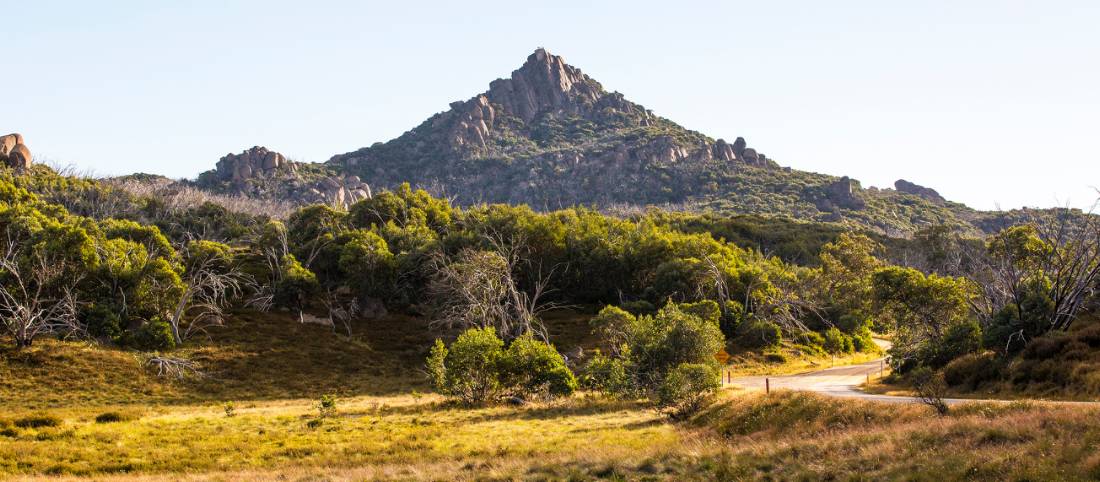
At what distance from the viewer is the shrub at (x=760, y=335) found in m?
60.9

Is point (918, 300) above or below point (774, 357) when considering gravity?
above

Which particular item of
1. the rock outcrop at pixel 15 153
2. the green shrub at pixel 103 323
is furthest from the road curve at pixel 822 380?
the rock outcrop at pixel 15 153

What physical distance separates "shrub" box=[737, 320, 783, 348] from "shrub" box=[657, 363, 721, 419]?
2874cm

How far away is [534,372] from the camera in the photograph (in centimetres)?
4266

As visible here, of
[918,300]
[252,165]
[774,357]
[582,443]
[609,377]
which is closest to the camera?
[582,443]

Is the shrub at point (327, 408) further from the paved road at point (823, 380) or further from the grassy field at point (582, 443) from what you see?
the paved road at point (823, 380)

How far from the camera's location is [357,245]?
221 feet

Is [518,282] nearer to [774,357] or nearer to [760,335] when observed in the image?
[760,335]

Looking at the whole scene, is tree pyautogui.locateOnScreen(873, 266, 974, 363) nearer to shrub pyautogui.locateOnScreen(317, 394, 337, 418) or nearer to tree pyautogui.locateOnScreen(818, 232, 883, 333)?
tree pyautogui.locateOnScreen(818, 232, 883, 333)

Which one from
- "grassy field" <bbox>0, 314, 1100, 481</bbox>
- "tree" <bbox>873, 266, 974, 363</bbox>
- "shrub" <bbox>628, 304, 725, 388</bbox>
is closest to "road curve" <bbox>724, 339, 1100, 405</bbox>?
"shrub" <bbox>628, 304, 725, 388</bbox>

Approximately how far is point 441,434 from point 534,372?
40.5 ft

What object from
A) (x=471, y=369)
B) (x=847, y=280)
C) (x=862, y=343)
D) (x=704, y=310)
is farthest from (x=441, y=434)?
(x=847, y=280)

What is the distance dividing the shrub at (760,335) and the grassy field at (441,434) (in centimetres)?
2368

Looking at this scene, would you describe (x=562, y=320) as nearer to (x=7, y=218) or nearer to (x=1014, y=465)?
(x=7, y=218)
